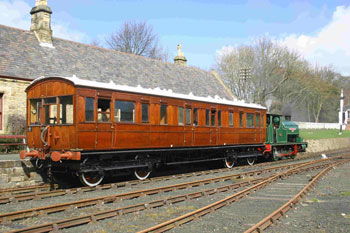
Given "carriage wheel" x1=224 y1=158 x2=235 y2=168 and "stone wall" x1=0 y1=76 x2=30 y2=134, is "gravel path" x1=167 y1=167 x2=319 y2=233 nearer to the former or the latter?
"carriage wheel" x1=224 y1=158 x2=235 y2=168

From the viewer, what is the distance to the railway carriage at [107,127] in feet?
37.1

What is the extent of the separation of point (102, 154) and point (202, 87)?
20.3 m

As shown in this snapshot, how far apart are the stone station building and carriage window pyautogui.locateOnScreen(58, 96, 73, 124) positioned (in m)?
7.82

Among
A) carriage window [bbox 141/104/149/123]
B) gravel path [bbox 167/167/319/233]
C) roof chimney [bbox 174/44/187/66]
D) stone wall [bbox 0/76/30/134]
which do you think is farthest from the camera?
roof chimney [bbox 174/44/187/66]

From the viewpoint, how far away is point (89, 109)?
1143 centimetres

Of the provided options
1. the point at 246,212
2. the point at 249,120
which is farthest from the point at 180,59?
the point at 246,212

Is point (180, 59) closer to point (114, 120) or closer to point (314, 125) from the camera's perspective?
point (114, 120)

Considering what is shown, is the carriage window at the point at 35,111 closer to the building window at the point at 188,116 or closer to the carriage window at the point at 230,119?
the building window at the point at 188,116

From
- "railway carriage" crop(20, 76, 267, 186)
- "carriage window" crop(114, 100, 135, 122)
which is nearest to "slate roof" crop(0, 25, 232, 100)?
"railway carriage" crop(20, 76, 267, 186)

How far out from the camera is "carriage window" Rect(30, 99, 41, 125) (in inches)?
491

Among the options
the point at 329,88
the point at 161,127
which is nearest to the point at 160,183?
the point at 161,127

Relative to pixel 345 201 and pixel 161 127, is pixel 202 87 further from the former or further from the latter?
pixel 345 201

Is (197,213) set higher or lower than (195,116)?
lower

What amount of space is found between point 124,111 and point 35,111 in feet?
9.75
